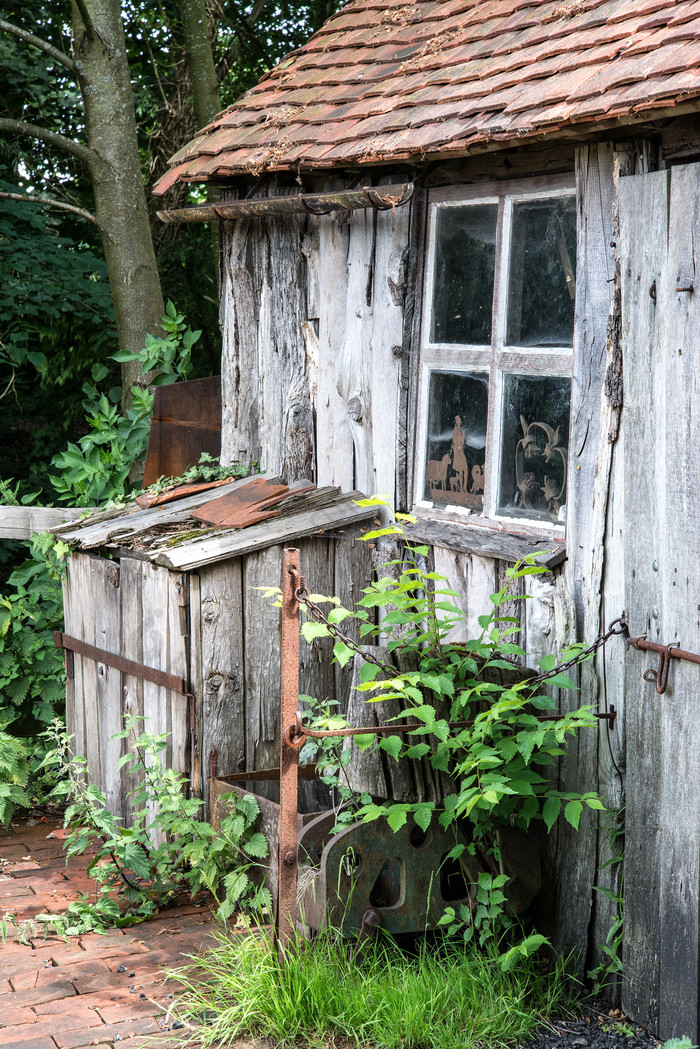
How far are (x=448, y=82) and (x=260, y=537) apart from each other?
210cm

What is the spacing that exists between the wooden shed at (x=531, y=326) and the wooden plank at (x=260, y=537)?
0.83 feet

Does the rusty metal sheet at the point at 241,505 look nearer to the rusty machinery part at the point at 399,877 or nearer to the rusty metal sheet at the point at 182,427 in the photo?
the rusty metal sheet at the point at 182,427

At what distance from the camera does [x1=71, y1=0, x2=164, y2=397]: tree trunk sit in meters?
7.19

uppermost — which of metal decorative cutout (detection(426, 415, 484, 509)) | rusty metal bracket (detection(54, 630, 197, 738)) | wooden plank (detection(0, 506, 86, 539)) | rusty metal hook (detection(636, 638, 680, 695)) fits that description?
metal decorative cutout (detection(426, 415, 484, 509))

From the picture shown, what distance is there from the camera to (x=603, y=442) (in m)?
3.64

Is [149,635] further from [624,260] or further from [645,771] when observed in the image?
[624,260]

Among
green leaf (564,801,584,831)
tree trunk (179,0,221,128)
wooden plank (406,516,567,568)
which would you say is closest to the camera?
green leaf (564,801,584,831)

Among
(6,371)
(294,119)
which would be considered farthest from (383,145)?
(6,371)

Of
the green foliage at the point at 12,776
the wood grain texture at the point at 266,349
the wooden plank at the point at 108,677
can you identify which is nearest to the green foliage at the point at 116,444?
the wood grain texture at the point at 266,349

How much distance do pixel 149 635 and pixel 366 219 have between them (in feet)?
7.26

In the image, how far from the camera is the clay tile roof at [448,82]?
131 inches

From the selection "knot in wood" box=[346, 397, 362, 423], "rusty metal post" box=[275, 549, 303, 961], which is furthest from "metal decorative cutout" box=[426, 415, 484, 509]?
"rusty metal post" box=[275, 549, 303, 961]

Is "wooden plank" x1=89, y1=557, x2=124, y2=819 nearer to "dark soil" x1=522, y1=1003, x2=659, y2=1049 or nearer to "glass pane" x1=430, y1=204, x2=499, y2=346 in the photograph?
"glass pane" x1=430, y1=204, x2=499, y2=346

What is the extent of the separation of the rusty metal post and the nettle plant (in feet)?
0.29
